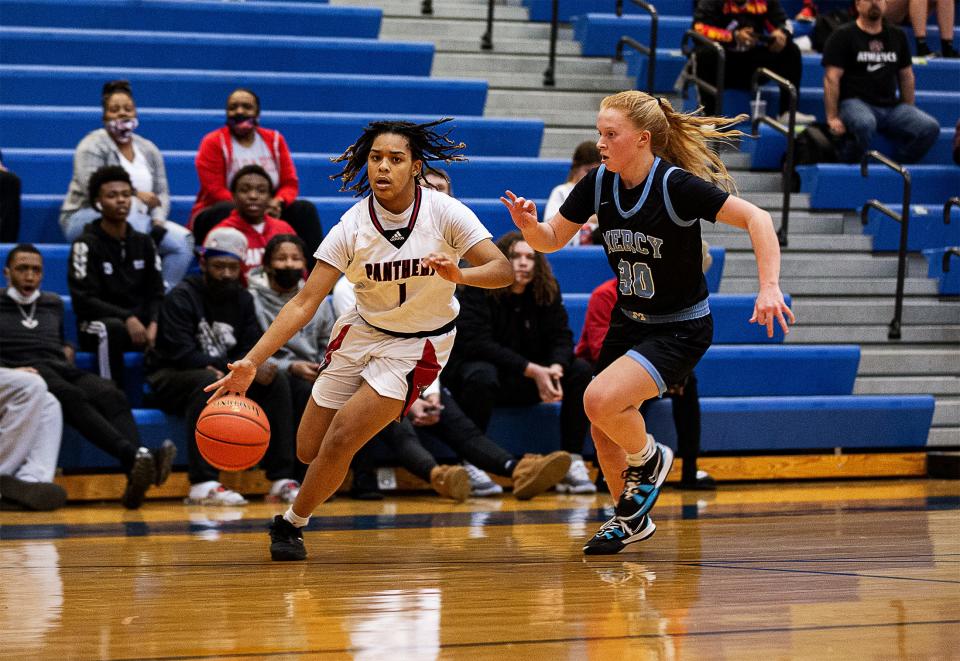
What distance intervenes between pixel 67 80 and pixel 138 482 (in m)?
3.62

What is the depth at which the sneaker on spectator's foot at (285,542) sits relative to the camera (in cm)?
465

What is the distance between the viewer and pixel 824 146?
9688 mm

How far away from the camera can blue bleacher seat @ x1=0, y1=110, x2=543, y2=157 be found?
8727mm

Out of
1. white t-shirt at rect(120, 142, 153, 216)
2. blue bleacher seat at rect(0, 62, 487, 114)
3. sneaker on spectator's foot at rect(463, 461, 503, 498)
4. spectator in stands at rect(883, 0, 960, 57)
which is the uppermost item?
spectator in stands at rect(883, 0, 960, 57)

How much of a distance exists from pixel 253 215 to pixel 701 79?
366 cm

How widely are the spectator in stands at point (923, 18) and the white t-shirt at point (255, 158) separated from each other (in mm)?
5141

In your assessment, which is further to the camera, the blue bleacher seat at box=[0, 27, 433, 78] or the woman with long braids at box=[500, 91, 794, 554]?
the blue bleacher seat at box=[0, 27, 433, 78]

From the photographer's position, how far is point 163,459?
650cm

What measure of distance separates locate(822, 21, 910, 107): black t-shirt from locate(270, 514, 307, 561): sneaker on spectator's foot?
617 cm

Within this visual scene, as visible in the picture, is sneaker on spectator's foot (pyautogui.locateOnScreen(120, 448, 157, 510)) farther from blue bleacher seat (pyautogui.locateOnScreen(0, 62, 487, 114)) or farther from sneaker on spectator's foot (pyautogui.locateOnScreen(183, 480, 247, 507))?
blue bleacher seat (pyautogui.locateOnScreen(0, 62, 487, 114))

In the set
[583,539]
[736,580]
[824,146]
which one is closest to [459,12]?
[824,146]

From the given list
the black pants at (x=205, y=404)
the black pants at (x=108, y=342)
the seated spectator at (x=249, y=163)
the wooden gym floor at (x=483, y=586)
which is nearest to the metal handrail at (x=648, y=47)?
the seated spectator at (x=249, y=163)

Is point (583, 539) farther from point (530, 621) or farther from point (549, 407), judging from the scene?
point (549, 407)

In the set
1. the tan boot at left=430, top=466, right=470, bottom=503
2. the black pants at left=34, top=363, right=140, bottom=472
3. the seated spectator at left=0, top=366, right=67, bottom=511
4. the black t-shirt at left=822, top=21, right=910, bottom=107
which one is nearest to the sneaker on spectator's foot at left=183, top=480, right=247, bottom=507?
the black pants at left=34, top=363, right=140, bottom=472
